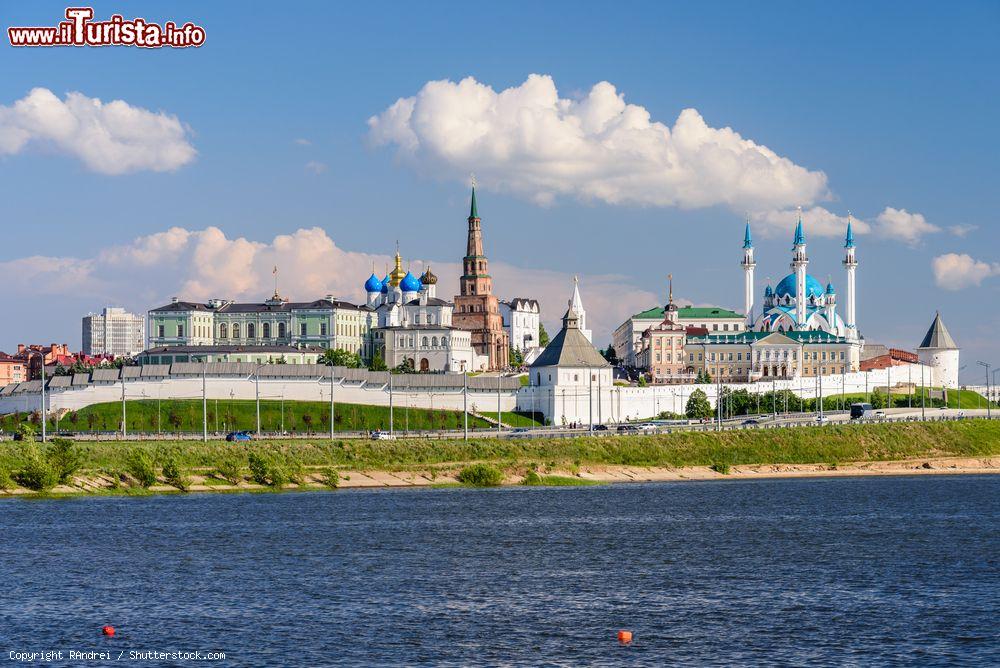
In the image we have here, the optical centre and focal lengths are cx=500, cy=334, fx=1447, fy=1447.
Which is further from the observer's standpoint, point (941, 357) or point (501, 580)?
point (941, 357)

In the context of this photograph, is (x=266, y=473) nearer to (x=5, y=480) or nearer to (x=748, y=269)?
(x=5, y=480)

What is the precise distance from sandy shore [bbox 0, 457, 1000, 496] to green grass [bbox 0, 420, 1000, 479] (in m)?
0.70

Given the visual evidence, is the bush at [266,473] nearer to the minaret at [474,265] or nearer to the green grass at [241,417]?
the green grass at [241,417]

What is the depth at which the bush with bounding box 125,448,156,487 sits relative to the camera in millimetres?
69500

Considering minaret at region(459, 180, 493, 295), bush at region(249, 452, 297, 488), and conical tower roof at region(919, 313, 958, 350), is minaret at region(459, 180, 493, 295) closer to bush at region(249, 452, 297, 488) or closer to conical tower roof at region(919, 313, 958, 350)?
conical tower roof at region(919, 313, 958, 350)

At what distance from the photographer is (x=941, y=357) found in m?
166

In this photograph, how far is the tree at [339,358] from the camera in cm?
14362

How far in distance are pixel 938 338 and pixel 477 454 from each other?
98408 millimetres

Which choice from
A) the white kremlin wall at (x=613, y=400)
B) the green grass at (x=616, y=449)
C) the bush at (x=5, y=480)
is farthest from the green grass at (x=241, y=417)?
the bush at (x=5, y=480)

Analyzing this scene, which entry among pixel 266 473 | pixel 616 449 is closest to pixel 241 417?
pixel 616 449

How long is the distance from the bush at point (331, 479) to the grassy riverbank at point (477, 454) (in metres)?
0.10

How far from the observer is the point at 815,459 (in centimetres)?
9469

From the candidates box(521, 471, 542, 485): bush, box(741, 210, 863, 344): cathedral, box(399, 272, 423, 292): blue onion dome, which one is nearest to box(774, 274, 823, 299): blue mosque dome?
box(741, 210, 863, 344): cathedral

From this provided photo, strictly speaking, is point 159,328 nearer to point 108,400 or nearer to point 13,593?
point 108,400
